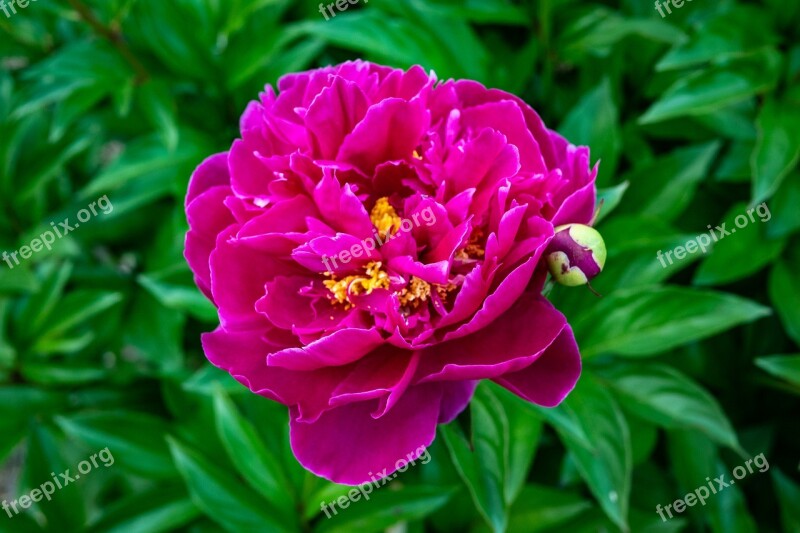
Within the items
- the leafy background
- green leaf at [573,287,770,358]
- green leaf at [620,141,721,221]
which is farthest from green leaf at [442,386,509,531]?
green leaf at [620,141,721,221]

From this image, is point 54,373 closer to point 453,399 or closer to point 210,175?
point 210,175

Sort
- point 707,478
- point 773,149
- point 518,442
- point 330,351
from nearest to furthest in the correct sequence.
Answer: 1. point 330,351
2. point 518,442
3. point 773,149
4. point 707,478

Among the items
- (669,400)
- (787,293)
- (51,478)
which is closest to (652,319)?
(669,400)

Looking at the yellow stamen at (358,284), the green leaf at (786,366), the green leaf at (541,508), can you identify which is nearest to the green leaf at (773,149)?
the green leaf at (786,366)

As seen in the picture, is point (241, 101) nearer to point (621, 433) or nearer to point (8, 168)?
point (8, 168)

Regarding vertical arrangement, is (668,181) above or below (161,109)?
below

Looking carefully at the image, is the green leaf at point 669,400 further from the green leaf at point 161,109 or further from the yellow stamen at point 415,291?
the green leaf at point 161,109
